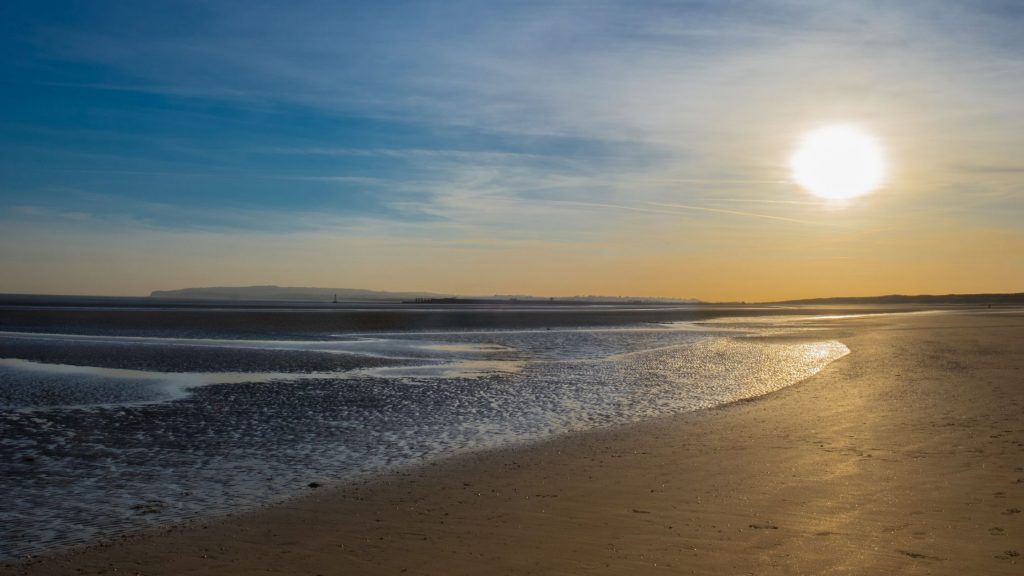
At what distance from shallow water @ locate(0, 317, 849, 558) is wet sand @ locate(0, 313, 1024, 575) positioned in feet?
4.40

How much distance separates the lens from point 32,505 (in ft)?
31.0

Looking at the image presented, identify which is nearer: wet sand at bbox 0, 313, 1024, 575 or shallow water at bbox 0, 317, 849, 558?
wet sand at bbox 0, 313, 1024, 575

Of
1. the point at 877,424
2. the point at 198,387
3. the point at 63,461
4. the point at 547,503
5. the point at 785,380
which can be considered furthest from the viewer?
the point at 785,380

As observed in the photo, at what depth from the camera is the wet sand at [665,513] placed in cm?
705

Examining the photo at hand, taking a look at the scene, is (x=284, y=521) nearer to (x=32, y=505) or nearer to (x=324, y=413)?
(x=32, y=505)

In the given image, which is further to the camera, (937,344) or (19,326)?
(19,326)

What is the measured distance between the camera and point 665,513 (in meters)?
8.57

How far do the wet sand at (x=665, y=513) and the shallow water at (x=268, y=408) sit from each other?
134cm

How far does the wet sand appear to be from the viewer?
7051 mm

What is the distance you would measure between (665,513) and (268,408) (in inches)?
463

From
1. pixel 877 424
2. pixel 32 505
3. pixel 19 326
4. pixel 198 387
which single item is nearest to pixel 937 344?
pixel 877 424

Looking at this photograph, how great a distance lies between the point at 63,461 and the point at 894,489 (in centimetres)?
1227

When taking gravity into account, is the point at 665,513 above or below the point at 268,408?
above

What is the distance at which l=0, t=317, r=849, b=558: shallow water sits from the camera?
10156mm
